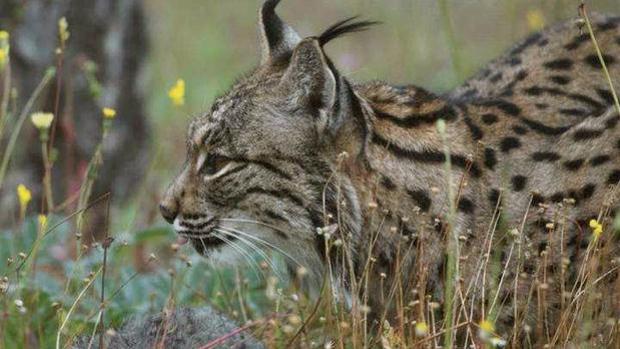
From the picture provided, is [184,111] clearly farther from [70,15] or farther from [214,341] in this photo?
[214,341]

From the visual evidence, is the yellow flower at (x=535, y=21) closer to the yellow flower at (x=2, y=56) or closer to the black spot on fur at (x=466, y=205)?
the black spot on fur at (x=466, y=205)

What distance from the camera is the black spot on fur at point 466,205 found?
6.02m

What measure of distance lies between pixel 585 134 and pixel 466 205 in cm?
62

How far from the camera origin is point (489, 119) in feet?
20.6

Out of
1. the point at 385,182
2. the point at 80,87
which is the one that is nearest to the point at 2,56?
the point at 385,182

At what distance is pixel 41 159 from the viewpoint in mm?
9375

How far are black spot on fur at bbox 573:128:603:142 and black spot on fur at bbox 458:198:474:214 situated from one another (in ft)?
1.81

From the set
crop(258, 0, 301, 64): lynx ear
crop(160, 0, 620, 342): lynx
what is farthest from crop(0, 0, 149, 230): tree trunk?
crop(160, 0, 620, 342): lynx

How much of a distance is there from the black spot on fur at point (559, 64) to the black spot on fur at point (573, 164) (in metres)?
1.09

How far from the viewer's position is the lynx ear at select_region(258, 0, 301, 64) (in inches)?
256

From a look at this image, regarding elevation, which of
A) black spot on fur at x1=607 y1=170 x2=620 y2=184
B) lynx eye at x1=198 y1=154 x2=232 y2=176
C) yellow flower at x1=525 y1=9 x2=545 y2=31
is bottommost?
black spot on fur at x1=607 y1=170 x2=620 y2=184

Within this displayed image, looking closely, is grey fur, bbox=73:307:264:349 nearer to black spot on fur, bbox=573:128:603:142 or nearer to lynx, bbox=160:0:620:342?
lynx, bbox=160:0:620:342

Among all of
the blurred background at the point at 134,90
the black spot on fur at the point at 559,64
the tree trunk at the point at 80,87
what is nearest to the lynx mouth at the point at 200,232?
the blurred background at the point at 134,90

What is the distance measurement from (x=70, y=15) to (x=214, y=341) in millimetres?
4391
